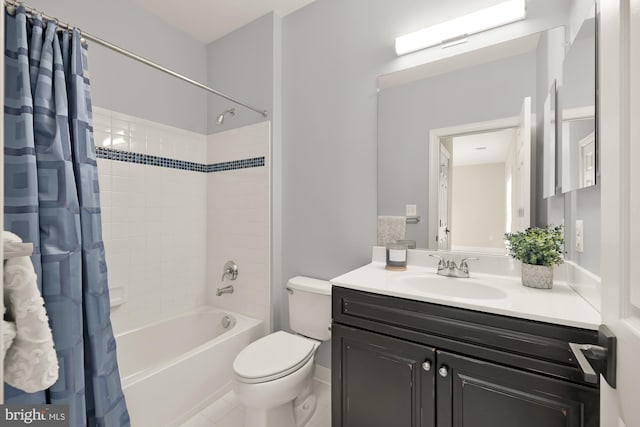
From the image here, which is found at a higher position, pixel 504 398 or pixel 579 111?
pixel 579 111

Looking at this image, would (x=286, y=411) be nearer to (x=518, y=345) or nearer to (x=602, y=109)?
(x=518, y=345)

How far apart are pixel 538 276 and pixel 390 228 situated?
744 mm

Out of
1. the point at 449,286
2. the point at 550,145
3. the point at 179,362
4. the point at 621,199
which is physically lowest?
the point at 179,362

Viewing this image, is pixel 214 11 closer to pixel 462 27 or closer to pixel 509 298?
pixel 462 27

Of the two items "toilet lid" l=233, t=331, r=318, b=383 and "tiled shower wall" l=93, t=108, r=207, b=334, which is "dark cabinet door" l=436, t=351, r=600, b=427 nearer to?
"toilet lid" l=233, t=331, r=318, b=383

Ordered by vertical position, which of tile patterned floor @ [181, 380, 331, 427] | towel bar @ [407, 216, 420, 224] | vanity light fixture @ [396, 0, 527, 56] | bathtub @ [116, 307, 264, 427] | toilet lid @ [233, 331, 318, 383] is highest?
vanity light fixture @ [396, 0, 527, 56]

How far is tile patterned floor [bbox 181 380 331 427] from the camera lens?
5.45 ft

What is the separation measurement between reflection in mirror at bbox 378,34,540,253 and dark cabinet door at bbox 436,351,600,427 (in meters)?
0.69

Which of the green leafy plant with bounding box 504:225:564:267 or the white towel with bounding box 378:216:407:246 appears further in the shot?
the white towel with bounding box 378:216:407:246

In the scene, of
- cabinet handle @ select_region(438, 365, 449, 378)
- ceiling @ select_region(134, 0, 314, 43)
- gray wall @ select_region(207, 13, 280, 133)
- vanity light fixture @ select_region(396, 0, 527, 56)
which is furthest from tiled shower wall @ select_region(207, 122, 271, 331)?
cabinet handle @ select_region(438, 365, 449, 378)

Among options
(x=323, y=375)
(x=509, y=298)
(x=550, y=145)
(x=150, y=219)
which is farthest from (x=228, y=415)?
(x=550, y=145)

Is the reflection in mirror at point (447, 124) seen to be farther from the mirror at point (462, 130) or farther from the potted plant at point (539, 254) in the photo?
the potted plant at point (539, 254)

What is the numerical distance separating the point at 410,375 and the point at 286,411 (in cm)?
78

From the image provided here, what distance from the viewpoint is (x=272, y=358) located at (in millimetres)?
1525
